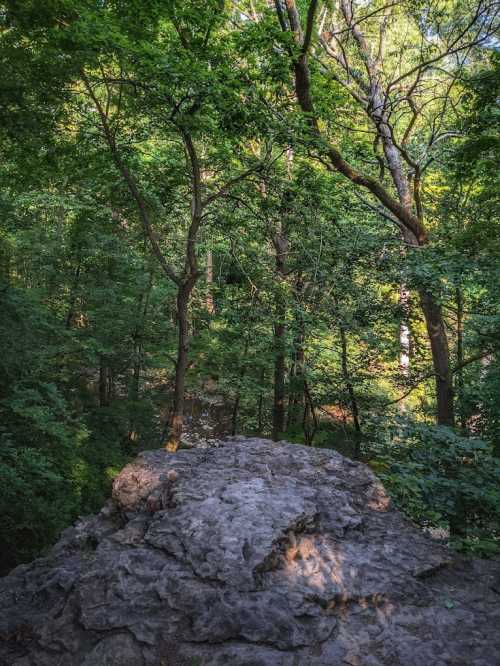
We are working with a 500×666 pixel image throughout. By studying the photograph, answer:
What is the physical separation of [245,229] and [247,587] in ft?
25.9

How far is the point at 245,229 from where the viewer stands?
388 inches

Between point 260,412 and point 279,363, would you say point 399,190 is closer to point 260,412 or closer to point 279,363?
point 279,363

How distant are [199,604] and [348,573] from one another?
1.25 meters

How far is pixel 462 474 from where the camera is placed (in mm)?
5074

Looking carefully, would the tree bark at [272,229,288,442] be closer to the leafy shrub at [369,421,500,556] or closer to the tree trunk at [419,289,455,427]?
the tree trunk at [419,289,455,427]

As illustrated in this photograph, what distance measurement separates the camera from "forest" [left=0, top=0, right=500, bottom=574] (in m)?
5.91

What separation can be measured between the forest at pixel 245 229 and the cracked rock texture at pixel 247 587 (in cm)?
93

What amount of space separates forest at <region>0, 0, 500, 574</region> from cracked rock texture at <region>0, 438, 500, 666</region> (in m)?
0.93

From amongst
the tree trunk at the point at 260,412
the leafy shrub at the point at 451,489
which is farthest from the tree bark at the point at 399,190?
the tree trunk at the point at 260,412

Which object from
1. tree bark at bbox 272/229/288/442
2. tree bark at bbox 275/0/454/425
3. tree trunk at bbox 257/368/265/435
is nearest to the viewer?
tree bark at bbox 275/0/454/425

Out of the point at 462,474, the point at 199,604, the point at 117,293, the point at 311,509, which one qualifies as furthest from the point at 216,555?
the point at 117,293

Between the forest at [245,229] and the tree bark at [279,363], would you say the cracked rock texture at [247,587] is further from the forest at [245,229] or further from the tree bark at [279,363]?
the tree bark at [279,363]

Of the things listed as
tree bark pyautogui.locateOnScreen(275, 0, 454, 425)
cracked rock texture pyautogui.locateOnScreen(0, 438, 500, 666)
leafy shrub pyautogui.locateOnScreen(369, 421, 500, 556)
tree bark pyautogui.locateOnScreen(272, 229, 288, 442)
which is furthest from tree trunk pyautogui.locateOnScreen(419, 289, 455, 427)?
tree bark pyautogui.locateOnScreen(272, 229, 288, 442)

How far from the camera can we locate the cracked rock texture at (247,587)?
288 cm
